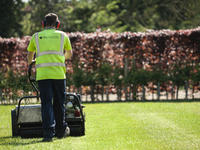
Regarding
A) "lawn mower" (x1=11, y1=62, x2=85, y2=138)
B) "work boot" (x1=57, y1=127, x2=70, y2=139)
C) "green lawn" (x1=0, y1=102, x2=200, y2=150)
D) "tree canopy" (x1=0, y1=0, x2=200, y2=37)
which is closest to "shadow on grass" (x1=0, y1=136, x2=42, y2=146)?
"green lawn" (x1=0, y1=102, x2=200, y2=150)

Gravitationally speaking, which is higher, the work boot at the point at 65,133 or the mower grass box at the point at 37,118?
the mower grass box at the point at 37,118

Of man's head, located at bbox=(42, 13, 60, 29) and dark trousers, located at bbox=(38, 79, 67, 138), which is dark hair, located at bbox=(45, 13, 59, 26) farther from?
dark trousers, located at bbox=(38, 79, 67, 138)

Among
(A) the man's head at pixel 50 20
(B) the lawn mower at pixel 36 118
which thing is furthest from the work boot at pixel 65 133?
(A) the man's head at pixel 50 20

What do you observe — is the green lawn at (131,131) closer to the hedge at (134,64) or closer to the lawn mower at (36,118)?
the lawn mower at (36,118)

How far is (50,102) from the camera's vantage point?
21.1ft

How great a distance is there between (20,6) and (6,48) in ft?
44.2

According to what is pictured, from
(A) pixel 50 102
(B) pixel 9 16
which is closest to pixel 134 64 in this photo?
(A) pixel 50 102

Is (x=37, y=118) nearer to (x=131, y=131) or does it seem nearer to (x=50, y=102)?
(x=50, y=102)

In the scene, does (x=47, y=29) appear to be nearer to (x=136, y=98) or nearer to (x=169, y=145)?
(x=169, y=145)

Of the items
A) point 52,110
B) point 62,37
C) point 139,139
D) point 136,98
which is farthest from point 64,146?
point 136,98

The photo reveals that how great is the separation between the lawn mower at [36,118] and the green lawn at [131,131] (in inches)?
7.7

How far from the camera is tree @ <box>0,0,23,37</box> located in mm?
25431

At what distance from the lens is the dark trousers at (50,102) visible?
6.39 m

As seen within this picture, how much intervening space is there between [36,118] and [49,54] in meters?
1.22
